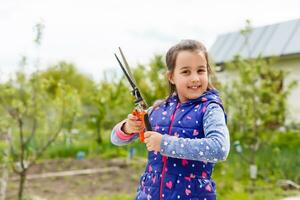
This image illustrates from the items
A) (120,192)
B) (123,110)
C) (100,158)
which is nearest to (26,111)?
(120,192)

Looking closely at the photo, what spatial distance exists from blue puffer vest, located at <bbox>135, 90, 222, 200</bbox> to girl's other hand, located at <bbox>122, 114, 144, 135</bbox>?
0.22ft

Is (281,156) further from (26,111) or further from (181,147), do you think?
(181,147)

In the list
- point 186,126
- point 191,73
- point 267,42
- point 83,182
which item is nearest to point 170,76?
point 191,73

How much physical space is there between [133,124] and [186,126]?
20cm

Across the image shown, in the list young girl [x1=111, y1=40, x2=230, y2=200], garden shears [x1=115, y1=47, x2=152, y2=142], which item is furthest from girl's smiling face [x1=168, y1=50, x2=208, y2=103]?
garden shears [x1=115, y1=47, x2=152, y2=142]

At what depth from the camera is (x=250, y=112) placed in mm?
6977

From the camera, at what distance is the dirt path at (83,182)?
635 centimetres

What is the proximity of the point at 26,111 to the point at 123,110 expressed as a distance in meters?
6.11

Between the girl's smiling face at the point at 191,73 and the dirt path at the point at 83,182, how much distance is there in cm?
426

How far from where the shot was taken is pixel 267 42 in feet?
46.6

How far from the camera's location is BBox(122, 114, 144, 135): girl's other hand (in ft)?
6.40

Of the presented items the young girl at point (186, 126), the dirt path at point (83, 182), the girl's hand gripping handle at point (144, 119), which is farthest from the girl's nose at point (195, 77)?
the dirt path at point (83, 182)

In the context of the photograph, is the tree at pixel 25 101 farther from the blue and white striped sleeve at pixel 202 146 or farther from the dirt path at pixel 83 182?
the blue and white striped sleeve at pixel 202 146

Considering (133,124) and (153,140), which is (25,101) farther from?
(153,140)
